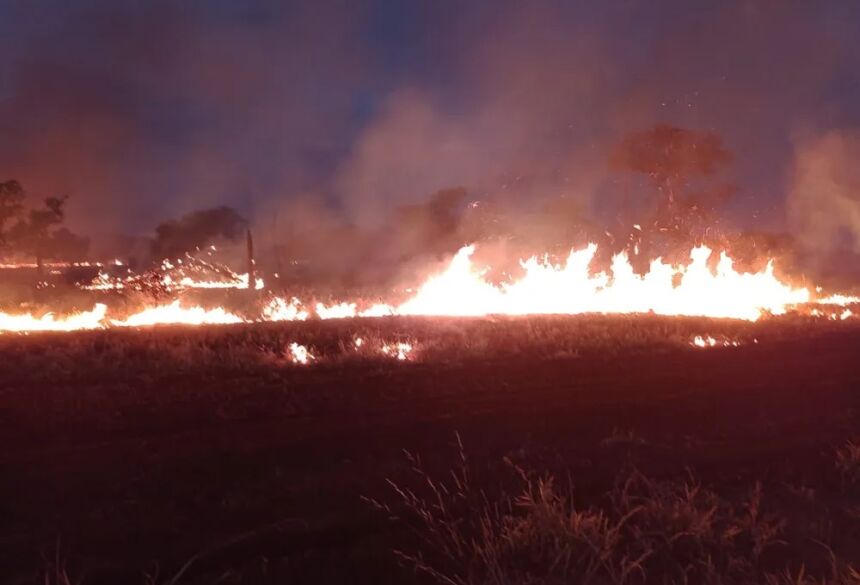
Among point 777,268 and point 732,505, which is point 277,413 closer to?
point 732,505

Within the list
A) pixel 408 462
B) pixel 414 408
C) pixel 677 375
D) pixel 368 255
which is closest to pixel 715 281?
pixel 677 375

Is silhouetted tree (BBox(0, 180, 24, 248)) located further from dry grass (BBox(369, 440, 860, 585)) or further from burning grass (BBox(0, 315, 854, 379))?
dry grass (BBox(369, 440, 860, 585))

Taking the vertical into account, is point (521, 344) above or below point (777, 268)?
below

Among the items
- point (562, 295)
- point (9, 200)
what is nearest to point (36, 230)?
point (9, 200)

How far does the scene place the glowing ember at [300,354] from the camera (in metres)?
14.4

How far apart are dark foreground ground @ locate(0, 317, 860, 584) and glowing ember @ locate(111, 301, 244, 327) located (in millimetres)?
5314

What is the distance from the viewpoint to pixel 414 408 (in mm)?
10336

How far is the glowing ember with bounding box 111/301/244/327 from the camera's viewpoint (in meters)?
21.5

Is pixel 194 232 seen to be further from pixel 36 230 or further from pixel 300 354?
pixel 300 354

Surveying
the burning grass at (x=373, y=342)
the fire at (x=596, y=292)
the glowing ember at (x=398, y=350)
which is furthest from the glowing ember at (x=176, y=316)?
the glowing ember at (x=398, y=350)

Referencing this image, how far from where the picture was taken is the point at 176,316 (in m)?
22.4

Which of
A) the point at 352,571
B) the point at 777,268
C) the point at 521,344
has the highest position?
the point at 777,268

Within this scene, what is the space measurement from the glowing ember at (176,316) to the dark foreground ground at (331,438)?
531cm

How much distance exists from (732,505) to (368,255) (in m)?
51.6
